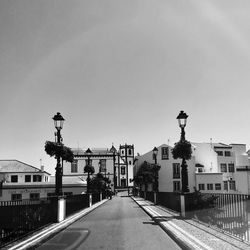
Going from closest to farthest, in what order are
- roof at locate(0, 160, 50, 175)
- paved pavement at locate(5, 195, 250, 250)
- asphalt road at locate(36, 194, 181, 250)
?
paved pavement at locate(5, 195, 250, 250) → asphalt road at locate(36, 194, 181, 250) → roof at locate(0, 160, 50, 175)

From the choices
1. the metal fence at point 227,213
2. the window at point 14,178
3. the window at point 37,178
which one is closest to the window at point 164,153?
the window at point 37,178

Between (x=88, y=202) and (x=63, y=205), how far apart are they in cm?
1296

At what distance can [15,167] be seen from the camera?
6141cm

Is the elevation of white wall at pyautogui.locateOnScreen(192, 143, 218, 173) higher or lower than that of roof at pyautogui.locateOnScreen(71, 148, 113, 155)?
lower

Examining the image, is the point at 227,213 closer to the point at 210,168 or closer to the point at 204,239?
the point at 204,239

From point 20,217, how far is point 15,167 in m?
53.7

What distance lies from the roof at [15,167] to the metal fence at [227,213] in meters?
50.2

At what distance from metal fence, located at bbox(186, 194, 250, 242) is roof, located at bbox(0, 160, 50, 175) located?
165 ft

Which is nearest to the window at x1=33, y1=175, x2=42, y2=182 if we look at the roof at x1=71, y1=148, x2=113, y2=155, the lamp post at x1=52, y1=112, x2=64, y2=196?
the roof at x1=71, y1=148, x2=113, y2=155

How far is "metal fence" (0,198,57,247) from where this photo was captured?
32.0 ft

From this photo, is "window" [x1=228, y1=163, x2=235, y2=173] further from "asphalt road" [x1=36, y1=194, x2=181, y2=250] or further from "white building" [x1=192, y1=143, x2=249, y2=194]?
"asphalt road" [x1=36, y1=194, x2=181, y2=250]

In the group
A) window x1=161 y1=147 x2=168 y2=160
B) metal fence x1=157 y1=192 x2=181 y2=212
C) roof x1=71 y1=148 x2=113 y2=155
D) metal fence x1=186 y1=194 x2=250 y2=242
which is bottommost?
metal fence x1=157 y1=192 x2=181 y2=212

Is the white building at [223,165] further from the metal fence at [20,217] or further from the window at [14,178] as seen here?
the metal fence at [20,217]

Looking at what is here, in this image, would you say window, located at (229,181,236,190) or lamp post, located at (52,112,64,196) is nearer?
lamp post, located at (52,112,64,196)
